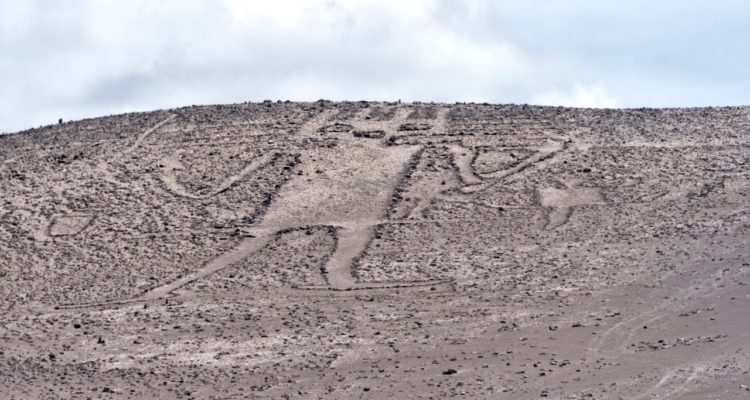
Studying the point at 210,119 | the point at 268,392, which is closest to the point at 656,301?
the point at 268,392

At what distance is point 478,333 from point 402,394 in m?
2.77

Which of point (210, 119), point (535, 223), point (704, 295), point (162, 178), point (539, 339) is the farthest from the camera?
point (210, 119)

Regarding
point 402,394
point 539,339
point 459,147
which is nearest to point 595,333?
point 539,339

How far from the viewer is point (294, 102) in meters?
36.5

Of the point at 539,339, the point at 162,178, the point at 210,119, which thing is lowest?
the point at 539,339

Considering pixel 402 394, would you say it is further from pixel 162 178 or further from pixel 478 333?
pixel 162 178

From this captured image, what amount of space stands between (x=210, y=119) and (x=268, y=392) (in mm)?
16176

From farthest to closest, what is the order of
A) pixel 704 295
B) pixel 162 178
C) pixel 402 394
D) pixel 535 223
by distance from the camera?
pixel 162 178 → pixel 535 223 → pixel 704 295 → pixel 402 394

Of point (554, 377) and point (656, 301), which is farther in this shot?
point (656, 301)

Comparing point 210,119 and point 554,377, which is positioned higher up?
point 210,119

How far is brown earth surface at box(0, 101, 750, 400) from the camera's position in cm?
2053

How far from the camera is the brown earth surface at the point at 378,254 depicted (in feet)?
67.4

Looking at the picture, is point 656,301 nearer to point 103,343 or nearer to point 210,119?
point 103,343

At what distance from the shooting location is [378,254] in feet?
85.8
